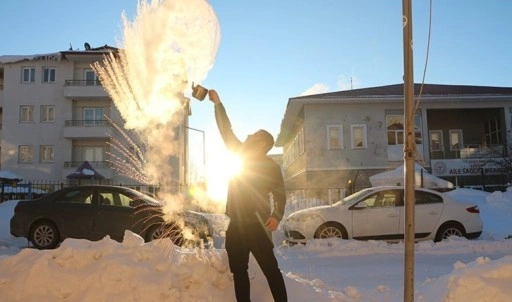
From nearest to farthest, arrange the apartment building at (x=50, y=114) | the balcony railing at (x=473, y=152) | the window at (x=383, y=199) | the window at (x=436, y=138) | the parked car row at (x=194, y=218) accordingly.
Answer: the parked car row at (x=194, y=218) < the window at (x=383, y=199) < the balcony railing at (x=473, y=152) < the window at (x=436, y=138) < the apartment building at (x=50, y=114)

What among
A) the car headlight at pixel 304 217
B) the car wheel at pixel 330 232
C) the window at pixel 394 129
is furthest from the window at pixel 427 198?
the window at pixel 394 129

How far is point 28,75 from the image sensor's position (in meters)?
36.7

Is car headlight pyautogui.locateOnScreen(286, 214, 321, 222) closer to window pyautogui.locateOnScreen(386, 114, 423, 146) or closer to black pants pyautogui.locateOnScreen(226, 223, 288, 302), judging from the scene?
black pants pyautogui.locateOnScreen(226, 223, 288, 302)

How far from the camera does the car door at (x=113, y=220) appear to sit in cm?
1097

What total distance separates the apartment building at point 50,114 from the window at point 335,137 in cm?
1679

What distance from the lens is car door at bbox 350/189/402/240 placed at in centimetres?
1145

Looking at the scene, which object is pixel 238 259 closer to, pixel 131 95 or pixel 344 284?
Result: pixel 344 284

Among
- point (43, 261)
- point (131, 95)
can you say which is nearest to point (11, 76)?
point (131, 95)

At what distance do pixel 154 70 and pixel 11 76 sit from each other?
32.9 m

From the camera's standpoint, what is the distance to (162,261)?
191 inches

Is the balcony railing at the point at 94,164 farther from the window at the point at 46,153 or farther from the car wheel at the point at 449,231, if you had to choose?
the car wheel at the point at 449,231

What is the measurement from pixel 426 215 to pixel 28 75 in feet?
113

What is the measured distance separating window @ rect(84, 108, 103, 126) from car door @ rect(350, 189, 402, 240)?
28.4 m

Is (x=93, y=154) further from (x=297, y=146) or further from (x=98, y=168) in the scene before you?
(x=297, y=146)
